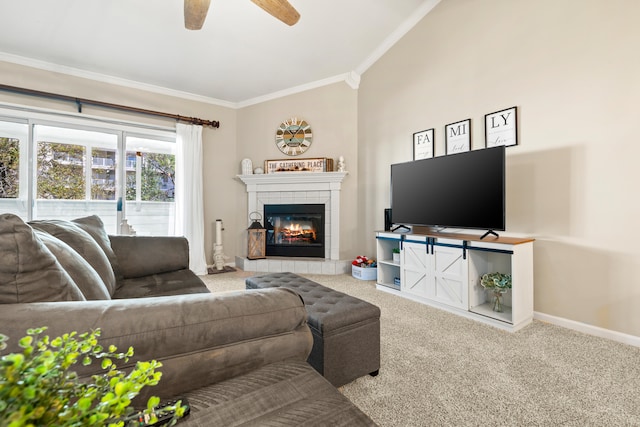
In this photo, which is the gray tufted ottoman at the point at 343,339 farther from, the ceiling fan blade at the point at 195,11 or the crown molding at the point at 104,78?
the crown molding at the point at 104,78

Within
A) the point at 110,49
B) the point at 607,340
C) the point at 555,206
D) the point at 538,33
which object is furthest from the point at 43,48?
the point at 607,340

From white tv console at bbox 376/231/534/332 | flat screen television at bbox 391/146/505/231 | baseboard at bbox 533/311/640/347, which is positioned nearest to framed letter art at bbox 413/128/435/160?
flat screen television at bbox 391/146/505/231

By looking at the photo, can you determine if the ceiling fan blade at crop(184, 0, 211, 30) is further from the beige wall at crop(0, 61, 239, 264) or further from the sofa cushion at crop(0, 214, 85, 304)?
the beige wall at crop(0, 61, 239, 264)

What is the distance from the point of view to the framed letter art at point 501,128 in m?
2.63

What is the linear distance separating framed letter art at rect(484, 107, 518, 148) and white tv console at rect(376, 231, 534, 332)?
34.7 inches

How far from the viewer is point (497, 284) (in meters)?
2.46

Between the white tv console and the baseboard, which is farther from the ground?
the white tv console

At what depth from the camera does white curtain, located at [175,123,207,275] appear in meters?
4.26

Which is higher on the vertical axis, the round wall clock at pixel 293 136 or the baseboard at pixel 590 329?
the round wall clock at pixel 293 136

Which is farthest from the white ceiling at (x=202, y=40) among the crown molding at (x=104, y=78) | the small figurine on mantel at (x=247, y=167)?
the small figurine on mantel at (x=247, y=167)

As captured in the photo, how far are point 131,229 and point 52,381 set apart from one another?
4.08 meters

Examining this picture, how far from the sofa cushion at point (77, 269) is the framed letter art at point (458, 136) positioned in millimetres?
3115

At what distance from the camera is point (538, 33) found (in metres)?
2.48

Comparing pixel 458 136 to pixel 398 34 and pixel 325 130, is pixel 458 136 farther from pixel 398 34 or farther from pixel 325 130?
pixel 325 130
